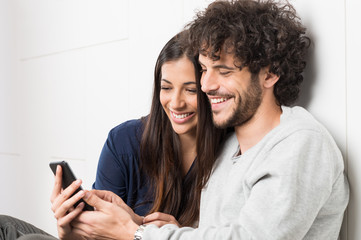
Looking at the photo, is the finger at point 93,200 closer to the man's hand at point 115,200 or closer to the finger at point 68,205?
the finger at point 68,205

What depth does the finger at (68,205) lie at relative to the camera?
50.8 inches

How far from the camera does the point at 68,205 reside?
131cm

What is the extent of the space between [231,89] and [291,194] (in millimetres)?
370

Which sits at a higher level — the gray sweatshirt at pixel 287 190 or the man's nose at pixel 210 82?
the man's nose at pixel 210 82

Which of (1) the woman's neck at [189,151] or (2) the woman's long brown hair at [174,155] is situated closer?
(2) the woman's long brown hair at [174,155]

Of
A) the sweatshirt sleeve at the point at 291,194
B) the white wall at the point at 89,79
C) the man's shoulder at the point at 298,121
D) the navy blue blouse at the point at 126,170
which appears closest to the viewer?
the sweatshirt sleeve at the point at 291,194

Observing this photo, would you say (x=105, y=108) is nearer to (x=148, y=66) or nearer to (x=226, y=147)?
(x=148, y=66)

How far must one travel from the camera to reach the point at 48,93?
266cm

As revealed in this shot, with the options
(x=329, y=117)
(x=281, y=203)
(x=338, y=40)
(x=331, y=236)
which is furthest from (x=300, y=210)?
(x=338, y=40)

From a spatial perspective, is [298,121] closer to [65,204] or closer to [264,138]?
[264,138]

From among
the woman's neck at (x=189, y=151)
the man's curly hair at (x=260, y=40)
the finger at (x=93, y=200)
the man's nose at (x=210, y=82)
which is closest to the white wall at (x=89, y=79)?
the man's curly hair at (x=260, y=40)

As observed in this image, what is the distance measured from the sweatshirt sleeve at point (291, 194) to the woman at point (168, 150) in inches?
14.3

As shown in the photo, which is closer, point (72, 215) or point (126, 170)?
point (72, 215)

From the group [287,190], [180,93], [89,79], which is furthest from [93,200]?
[89,79]
